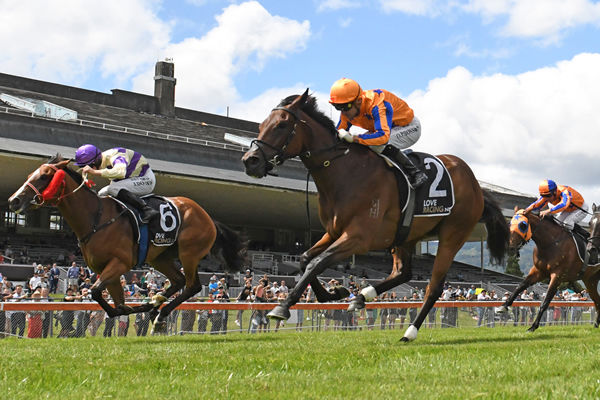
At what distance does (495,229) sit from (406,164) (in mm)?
2652

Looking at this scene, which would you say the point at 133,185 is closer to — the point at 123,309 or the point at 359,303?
the point at 123,309

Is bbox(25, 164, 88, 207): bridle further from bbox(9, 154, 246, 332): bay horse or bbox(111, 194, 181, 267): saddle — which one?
bbox(111, 194, 181, 267): saddle

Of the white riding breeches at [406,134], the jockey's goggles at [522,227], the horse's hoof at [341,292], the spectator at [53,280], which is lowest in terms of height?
the spectator at [53,280]

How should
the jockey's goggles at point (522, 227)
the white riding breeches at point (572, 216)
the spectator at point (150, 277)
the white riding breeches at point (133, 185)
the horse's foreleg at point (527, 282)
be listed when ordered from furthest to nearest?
the spectator at point (150, 277), the white riding breeches at point (572, 216), the horse's foreleg at point (527, 282), the jockey's goggles at point (522, 227), the white riding breeches at point (133, 185)

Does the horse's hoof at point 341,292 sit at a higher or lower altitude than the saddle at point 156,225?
lower

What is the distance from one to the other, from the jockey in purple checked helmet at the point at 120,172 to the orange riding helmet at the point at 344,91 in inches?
150

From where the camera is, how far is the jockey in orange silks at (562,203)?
13039 mm

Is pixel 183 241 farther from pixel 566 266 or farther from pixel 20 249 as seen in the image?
pixel 20 249

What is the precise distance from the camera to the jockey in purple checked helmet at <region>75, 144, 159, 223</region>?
10.1 m

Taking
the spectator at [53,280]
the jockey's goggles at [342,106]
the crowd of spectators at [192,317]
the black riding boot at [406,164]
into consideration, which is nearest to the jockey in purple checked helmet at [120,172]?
the crowd of spectators at [192,317]

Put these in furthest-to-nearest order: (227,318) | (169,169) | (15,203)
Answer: (169,169) → (227,318) → (15,203)

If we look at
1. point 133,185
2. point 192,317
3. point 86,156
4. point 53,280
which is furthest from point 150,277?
point 86,156

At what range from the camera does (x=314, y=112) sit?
7.67 m

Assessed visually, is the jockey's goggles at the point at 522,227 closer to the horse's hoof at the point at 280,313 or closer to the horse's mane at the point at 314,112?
the horse's mane at the point at 314,112
